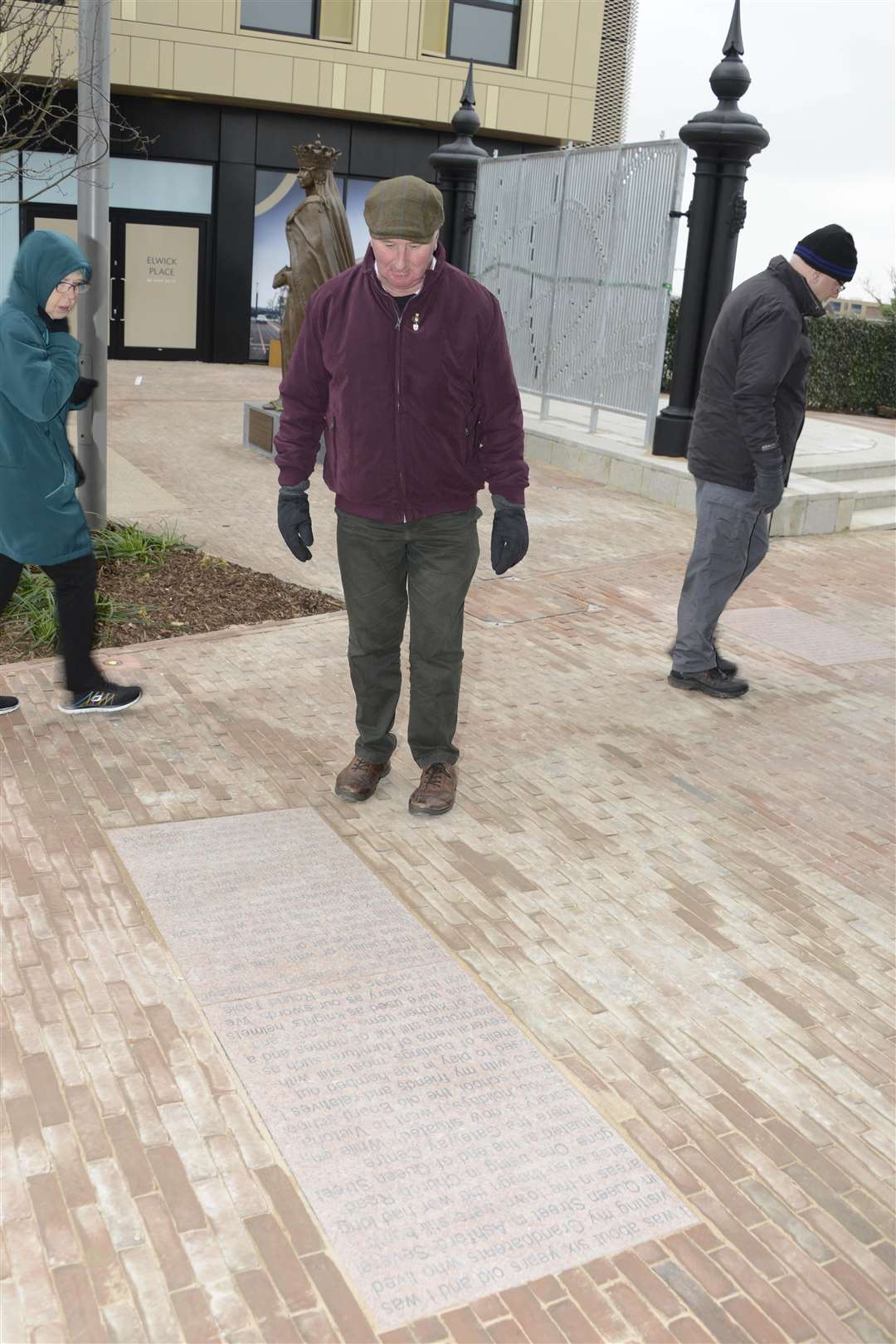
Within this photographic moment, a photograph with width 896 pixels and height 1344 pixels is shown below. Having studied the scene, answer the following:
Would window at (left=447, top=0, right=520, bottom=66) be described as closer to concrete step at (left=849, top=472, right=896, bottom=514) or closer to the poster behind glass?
the poster behind glass

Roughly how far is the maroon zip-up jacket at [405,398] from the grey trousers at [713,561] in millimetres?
1760

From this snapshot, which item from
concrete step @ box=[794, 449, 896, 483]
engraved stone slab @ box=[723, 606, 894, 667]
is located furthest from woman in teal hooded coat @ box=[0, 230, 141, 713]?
concrete step @ box=[794, 449, 896, 483]

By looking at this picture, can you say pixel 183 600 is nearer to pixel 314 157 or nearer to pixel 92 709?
pixel 92 709

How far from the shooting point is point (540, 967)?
11.9 ft

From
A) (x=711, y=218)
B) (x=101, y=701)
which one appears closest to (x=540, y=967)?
(x=101, y=701)

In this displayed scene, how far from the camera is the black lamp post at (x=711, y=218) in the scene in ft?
34.0

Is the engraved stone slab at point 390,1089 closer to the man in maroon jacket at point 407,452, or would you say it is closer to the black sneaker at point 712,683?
the man in maroon jacket at point 407,452

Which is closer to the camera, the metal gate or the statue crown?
the statue crown

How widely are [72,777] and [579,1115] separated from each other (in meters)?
2.45

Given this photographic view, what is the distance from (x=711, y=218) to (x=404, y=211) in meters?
7.70

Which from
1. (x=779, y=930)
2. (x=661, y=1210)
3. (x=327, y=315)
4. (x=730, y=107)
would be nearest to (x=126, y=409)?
(x=730, y=107)

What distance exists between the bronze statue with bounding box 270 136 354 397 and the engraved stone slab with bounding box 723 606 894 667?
5345 millimetres

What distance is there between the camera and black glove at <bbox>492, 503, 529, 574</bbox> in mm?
4402

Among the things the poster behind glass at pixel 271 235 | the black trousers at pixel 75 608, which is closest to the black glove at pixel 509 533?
the black trousers at pixel 75 608
